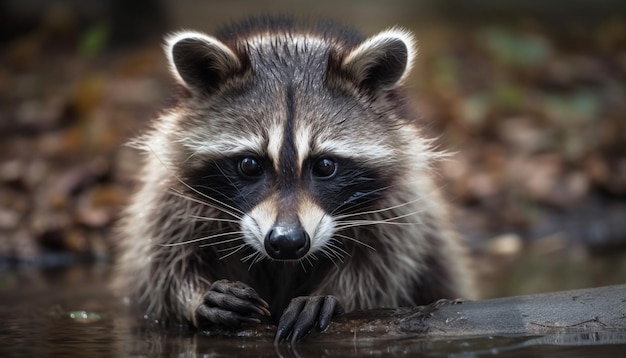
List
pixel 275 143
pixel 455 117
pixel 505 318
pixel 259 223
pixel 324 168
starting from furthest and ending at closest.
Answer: pixel 455 117, pixel 324 168, pixel 275 143, pixel 259 223, pixel 505 318

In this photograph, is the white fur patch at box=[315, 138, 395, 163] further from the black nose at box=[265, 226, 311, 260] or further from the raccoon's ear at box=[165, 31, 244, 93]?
the raccoon's ear at box=[165, 31, 244, 93]

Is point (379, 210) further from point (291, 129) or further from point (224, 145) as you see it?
point (224, 145)

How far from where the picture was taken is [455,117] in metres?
9.38

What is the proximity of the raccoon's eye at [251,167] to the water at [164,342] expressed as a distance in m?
0.67

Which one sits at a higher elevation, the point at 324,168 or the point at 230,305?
the point at 324,168

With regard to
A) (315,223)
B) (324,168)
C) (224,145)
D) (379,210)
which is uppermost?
(224,145)

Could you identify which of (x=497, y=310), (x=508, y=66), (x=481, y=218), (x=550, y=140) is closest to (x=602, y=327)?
(x=497, y=310)

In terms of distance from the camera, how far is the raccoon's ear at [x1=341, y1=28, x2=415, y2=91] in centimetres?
442

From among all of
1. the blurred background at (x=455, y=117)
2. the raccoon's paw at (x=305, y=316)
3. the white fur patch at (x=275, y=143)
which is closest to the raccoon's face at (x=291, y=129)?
the white fur patch at (x=275, y=143)

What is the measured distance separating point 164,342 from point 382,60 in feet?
5.07

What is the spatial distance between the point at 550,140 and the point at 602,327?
5663 mm

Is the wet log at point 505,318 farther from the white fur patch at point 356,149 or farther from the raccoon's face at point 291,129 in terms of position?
the white fur patch at point 356,149

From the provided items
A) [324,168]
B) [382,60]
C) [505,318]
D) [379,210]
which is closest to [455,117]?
[382,60]

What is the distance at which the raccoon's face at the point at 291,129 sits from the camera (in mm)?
4078
